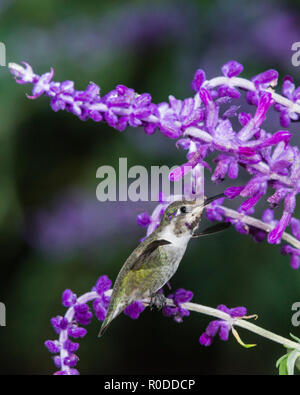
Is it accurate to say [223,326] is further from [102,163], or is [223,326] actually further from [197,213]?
[102,163]

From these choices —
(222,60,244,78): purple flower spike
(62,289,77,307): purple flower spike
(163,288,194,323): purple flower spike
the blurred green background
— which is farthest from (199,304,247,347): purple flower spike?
the blurred green background

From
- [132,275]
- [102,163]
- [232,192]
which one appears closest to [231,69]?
[232,192]

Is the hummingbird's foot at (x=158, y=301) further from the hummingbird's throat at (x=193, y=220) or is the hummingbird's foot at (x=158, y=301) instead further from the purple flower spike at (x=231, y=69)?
the purple flower spike at (x=231, y=69)

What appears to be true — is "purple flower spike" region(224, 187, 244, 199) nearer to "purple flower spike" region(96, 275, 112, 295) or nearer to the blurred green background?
"purple flower spike" region(96, 275, 112, 295)

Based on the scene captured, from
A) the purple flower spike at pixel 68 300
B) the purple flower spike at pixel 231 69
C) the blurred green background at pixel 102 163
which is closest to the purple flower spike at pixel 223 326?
the purple flower spike at pixel 68 300

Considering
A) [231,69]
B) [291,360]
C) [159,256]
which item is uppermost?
[231,69]
